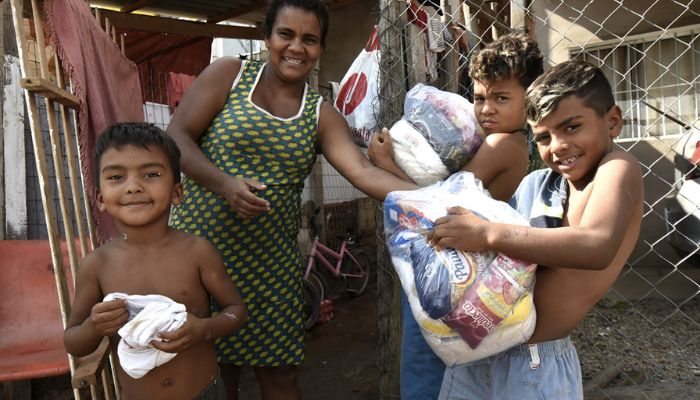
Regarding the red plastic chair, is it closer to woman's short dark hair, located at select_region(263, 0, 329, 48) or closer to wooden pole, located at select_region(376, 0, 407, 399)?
wooden pole, located at select_region(376, 0, 407, 399)

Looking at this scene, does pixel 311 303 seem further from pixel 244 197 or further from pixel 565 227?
pixel 565 227

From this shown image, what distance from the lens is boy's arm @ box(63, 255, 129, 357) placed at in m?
1.46

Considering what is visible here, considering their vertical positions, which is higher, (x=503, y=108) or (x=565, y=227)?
(x=503, y=108)

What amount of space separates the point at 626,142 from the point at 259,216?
16.5ft

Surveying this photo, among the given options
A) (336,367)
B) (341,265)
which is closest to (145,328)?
(336,367)

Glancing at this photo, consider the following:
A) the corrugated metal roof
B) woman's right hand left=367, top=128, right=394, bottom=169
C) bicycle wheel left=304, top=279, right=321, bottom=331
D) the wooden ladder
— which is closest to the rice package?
woman's right hand left=367, top=128, right=394, bottom=169

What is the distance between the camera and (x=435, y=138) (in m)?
1.64

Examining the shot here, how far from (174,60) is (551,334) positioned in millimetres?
6147

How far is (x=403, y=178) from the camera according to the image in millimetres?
1712

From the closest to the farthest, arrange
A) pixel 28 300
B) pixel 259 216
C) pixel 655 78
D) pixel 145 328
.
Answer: pixel 145 328, pixel 259 216, pixel 28 300, pixel 655 78

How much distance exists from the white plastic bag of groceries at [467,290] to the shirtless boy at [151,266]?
25.2 inches

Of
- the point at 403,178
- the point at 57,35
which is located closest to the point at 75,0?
the point at 57,35

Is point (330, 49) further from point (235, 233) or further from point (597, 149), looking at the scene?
point (597, 149)

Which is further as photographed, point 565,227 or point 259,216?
point 259,216
